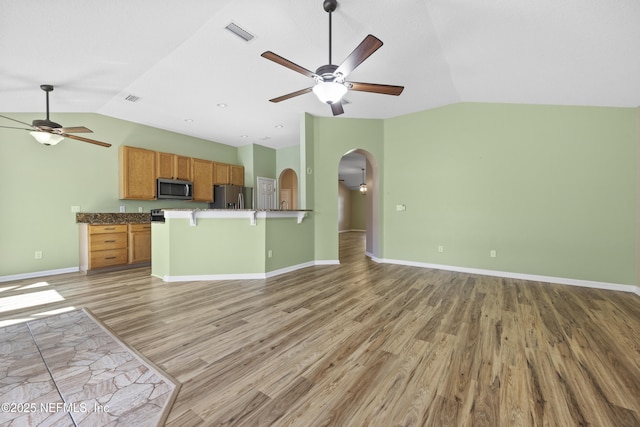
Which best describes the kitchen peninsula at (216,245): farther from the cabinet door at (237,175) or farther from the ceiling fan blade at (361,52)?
the cabinet door at (237,175)

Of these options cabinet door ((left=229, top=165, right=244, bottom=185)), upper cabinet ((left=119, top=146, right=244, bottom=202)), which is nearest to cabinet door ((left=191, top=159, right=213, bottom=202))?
upper cabinet ((left=119, top=146, right=244, bottom=202))

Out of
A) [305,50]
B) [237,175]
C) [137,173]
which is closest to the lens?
[305,50]

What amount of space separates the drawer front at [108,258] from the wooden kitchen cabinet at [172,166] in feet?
5.60

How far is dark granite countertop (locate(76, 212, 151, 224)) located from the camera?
4535 mm

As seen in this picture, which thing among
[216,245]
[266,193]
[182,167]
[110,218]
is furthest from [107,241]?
[266,193]

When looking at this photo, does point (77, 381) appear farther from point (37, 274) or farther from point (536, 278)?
point (536, 278)

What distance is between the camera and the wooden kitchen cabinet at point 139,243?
15.8ft

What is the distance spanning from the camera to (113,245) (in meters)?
4.61

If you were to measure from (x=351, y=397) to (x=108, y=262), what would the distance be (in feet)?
16.3

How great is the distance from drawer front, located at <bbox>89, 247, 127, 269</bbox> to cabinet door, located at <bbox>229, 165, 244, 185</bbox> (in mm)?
3023

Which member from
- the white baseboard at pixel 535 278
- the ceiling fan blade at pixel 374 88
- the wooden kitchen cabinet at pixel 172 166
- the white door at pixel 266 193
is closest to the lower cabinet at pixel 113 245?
the wooden kitchen cabinet at pixel 172 166

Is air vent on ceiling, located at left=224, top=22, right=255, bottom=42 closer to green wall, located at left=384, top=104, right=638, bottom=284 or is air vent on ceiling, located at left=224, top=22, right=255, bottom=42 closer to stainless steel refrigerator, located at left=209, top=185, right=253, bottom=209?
green wall, located at left=384, top=104, right=638, bottom=284

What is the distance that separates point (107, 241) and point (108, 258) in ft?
0.98

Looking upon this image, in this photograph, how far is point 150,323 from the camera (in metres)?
2.41
